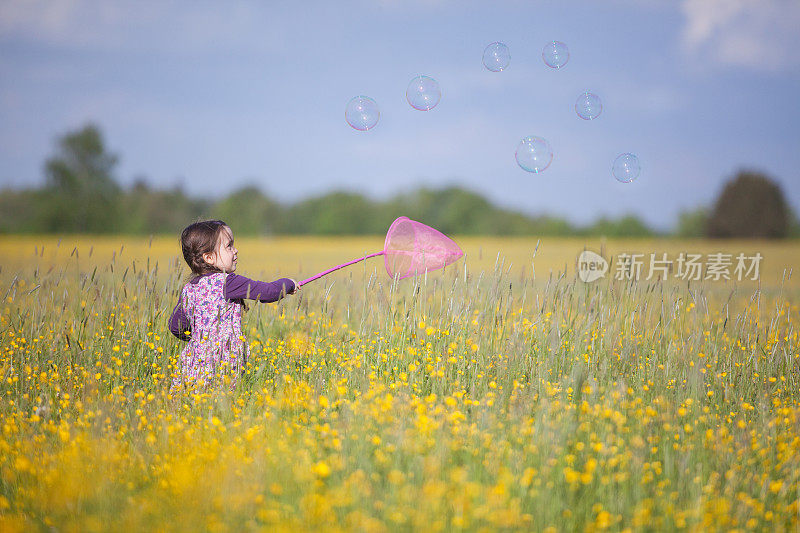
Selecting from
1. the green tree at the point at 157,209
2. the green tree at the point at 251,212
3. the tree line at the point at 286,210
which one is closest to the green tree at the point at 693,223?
the tree line at the point at 286,210

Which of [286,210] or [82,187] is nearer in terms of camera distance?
[82,187]

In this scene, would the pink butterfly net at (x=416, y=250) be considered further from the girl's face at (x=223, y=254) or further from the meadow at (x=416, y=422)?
the girl's face at (x=223, y=254)

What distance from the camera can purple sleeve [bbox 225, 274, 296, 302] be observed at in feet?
14.3

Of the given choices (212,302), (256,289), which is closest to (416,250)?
(256,289)

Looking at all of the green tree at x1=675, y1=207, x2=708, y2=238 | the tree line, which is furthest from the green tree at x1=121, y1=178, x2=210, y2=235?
the green tree at x1=675, y1=207, x2=708, y2=238

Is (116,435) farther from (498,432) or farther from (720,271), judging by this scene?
(720,271)

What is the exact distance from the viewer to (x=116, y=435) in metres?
3.52

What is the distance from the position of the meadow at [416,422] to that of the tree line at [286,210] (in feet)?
139

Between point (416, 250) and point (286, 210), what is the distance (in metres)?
49.0

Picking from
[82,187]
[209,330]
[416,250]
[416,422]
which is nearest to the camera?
[416,422]

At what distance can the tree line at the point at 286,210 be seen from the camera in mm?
48812

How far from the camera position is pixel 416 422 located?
10.7 ft

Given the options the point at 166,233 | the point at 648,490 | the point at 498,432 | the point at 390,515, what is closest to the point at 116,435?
the point at 390,515

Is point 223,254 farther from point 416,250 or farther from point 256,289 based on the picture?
point 416,250
